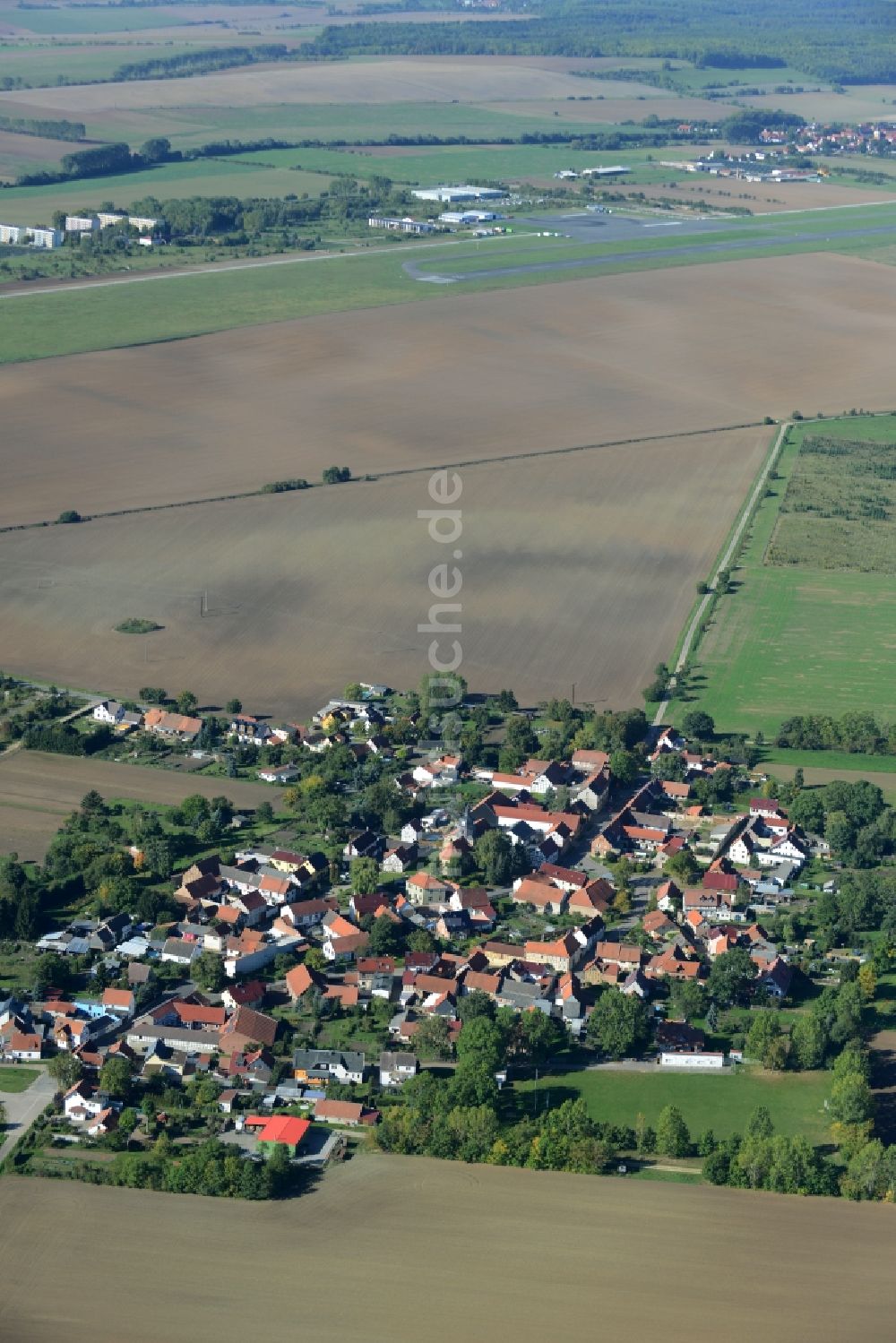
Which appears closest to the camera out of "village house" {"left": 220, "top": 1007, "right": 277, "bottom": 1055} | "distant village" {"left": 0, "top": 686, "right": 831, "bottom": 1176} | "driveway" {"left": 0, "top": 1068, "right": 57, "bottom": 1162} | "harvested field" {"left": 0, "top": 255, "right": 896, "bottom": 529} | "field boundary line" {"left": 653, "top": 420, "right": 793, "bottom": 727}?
"driveway" {"left": 0, "top": 1068, "right": 57, "bottom": 1162}

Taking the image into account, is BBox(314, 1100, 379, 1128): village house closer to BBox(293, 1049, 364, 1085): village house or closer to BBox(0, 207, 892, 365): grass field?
BBox(293, 1049, 364, 1085): village house

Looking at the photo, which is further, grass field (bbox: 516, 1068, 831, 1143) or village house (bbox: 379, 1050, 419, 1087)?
village house (bbox: 379, 1050, 419, 1087)

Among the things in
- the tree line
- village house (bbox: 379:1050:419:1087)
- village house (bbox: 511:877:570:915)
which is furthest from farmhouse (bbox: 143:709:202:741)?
village house (bbox: 379:1050:419:1087)

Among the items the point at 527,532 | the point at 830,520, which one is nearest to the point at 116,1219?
the point at 527,532

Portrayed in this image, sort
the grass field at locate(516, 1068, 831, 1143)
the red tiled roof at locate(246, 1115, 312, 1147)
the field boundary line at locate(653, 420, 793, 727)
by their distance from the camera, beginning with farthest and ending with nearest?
the field boundary line at locate(653, 420, 793, 727) → the grass field at locate(516, 1068, 831, 1143) → the red tiled roof at locate(246, 1115, 312, 1147)

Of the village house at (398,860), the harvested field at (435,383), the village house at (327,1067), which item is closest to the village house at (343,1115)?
the village house at (327,1067)

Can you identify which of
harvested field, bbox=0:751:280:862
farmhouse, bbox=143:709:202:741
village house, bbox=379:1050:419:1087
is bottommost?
village house, bbox=379:1050:419:1087
